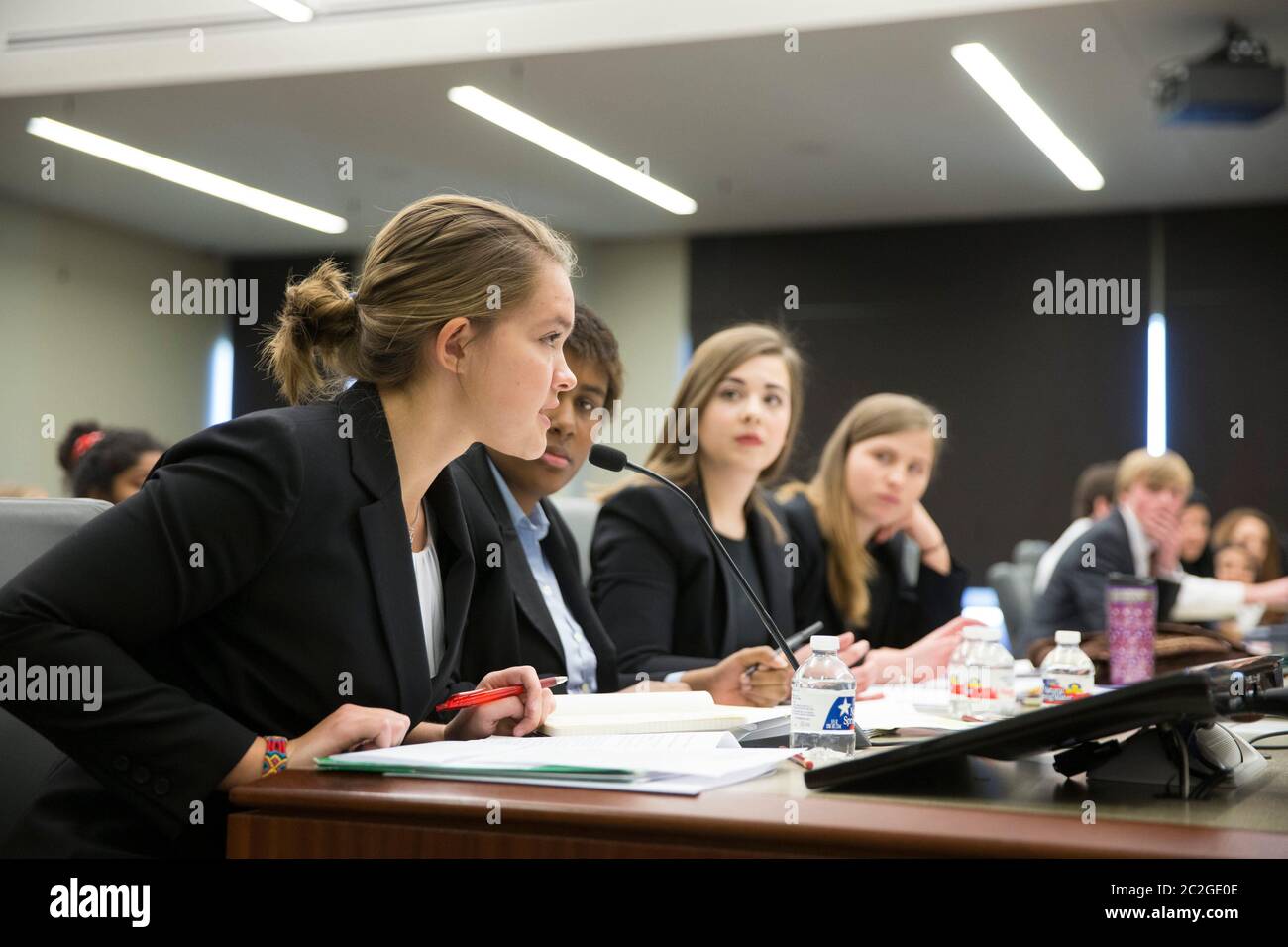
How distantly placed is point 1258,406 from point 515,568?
6.19 metres

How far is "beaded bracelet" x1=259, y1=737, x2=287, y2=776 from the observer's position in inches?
41.1

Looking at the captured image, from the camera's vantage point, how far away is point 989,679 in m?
1.82

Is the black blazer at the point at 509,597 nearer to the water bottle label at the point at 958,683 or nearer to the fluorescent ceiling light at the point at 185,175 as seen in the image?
the water bottle label at the point at 958,683

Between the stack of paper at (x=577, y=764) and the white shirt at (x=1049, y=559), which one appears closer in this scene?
the stack of paper at (x=577, y=764)

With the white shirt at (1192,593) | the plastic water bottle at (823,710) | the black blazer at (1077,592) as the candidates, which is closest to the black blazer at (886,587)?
the black blazer at (1077,592)

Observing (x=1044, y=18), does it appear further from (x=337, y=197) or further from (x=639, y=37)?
(x=337, y=197)

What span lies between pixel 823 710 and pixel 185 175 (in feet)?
21.4

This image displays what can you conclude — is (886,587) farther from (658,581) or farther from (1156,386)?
(1156,386)

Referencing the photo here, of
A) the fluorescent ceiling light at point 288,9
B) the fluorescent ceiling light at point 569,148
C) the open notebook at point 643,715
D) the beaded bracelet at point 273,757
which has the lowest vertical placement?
the open notebook at point 643,715

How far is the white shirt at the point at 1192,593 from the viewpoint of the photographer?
4.24 meters

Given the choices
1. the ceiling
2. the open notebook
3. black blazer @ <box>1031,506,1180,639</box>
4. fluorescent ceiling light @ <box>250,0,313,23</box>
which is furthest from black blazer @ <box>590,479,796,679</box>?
fluorescent ceiling light @ <box>250,0,313,23</box>

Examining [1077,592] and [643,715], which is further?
[1077,592]

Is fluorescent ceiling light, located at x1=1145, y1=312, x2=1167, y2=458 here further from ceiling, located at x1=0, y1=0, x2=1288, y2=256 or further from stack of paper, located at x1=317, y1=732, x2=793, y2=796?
stack of paper, located at x1=317, y1=732, x2=793, y2=796

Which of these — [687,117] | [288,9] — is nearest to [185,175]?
[288,9]
